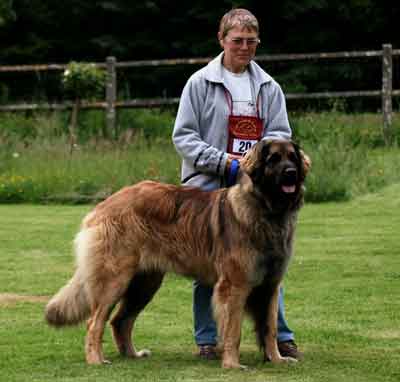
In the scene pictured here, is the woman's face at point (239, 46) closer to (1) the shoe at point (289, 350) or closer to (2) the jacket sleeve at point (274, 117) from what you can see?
(2) the jacket sleeve at point (274, 117)

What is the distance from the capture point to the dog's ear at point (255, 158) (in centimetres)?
633

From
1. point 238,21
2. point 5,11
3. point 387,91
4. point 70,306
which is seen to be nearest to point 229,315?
point 70,306

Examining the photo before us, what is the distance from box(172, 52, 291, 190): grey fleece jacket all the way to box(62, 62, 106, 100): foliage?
45.2 ft

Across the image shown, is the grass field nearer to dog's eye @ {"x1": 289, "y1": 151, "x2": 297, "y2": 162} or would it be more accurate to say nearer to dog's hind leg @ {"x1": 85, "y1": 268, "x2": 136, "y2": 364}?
dog's hind leg @ {"x1": 85, "y1": 268, "x2": 136, "y2": 364}

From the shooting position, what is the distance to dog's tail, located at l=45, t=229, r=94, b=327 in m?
6.81

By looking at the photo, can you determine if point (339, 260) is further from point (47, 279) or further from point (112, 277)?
point (112, 277)

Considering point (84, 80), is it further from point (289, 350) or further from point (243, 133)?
point (289, 350)

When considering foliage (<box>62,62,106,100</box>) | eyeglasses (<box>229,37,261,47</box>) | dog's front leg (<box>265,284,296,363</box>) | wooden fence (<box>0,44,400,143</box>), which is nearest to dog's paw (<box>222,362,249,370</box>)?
dog's front leg (<box>265,284,296,363</box>)

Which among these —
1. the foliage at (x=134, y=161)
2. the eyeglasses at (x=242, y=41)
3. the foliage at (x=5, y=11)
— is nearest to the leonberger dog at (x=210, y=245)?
the eyeglasses at (x=242, y=41)

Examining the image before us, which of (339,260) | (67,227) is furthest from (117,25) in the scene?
(339,260)

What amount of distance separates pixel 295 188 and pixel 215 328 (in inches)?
51.3

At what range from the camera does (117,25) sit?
37344 mm

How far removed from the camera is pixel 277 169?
627cm

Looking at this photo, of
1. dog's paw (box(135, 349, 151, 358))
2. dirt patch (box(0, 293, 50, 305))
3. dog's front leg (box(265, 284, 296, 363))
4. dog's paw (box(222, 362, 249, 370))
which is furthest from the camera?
dirt patch (box(0, 293, 50, 305))
